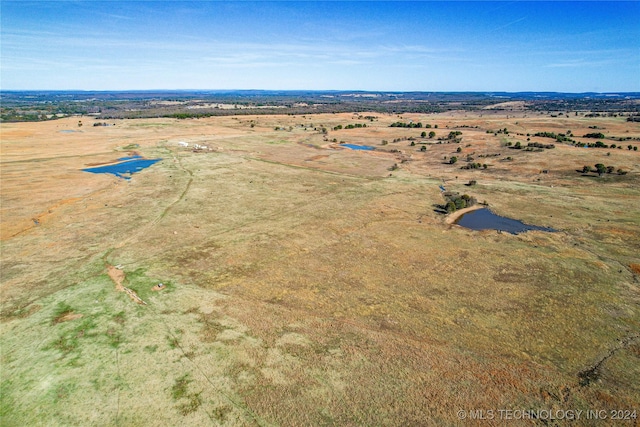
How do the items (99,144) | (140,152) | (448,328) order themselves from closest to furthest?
(448,328) → (140,152) → (99,144)

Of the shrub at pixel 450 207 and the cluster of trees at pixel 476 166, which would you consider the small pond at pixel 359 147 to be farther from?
the shrub at pixel 450 207

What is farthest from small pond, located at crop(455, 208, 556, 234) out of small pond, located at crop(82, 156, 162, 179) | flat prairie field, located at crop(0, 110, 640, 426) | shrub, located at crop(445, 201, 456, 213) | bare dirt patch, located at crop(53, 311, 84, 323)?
small pond, located at crop(82, 156, 162, 179)

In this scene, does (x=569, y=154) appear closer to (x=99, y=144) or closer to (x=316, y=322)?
(x=316, y=322)

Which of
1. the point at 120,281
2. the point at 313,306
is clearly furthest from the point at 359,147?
the point at 120,281

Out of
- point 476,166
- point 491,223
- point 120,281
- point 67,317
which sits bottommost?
point 67,317

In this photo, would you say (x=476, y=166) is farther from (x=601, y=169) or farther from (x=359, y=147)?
(x=359, y=147)

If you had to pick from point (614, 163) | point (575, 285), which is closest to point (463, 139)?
point (614, 163)

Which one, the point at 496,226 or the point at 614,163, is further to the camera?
the point at 614,163
